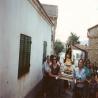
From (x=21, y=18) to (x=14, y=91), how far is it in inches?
88.4

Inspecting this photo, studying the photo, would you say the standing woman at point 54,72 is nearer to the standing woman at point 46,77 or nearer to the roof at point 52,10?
the standing woman at point 46,77

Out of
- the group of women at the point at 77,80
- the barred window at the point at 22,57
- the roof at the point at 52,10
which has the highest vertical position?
the roof at the point at 52,10

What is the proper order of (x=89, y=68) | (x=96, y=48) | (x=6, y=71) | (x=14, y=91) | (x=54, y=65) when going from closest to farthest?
1. (x=6, y=71)
2. (x=14, y=91)
3. (x=89, y=68)
4. (x=54, y=65)
5. (x=96, y=48)

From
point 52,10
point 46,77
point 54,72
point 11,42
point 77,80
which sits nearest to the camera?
point 11,42

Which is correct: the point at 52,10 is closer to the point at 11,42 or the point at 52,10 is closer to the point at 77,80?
the point at 77,80

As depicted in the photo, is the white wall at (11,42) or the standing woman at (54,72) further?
the standing woman at (54,72)

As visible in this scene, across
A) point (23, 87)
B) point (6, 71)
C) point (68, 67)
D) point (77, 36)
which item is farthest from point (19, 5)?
point (77, 36)

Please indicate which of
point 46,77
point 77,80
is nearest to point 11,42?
point 77,80

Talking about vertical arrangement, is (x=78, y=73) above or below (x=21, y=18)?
below

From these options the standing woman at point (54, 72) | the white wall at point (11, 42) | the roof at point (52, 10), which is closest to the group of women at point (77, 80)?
the standing woman at point (54, 72)

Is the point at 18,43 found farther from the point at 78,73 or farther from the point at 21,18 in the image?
the point at 78,73

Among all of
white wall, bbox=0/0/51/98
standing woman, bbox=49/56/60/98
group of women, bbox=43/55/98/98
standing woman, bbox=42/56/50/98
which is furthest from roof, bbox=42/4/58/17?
white wall, bbox=0/0/51/98

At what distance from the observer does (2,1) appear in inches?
314

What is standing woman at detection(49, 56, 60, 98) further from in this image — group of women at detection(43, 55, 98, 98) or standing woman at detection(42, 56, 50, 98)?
standing woman at detection(42, 56, 50, 98)
